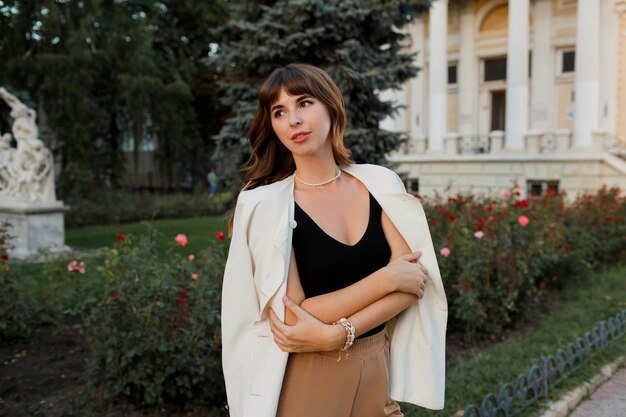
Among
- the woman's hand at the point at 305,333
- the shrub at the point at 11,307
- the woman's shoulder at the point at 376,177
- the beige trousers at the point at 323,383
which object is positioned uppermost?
the woman's shoulder at the point at 376,177

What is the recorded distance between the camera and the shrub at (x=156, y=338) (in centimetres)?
370

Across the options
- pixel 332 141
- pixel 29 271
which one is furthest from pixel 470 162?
pixel 332 141

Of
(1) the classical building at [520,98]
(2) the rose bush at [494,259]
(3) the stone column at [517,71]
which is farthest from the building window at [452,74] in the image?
(2) the rose bush at [494,259]

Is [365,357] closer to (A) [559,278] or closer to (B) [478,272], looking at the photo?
(B) [478,272]

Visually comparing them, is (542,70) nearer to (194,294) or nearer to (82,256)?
(82,256)

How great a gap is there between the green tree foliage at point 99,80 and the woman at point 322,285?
1732cm

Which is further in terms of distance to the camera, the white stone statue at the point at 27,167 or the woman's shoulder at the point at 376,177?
the white stone statue at the point at 27,167

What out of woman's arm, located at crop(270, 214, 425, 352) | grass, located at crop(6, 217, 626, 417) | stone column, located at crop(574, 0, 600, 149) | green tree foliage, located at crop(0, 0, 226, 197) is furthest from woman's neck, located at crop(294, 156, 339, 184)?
stone column, located at crop(574, 0, 600, 149)

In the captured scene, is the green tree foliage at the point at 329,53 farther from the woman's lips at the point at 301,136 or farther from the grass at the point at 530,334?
the woman's lips at the point at 301,136

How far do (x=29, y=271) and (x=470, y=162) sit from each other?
16.3m

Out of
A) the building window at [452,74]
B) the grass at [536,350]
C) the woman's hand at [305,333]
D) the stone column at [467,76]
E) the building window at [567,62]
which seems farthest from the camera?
the building window at [452,74]

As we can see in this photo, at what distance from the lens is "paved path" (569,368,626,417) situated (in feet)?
13.2

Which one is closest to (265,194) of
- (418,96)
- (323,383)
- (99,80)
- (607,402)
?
(323,383)

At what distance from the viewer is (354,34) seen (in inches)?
308
